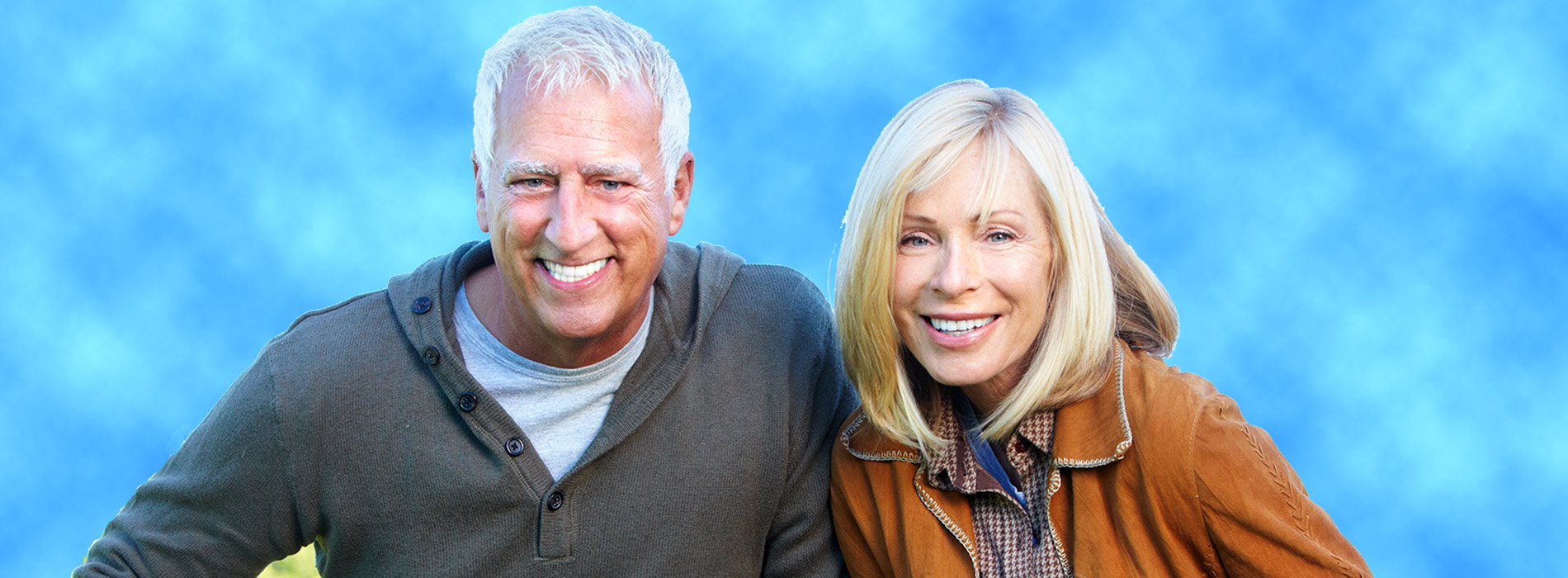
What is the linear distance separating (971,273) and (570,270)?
78 centimetres

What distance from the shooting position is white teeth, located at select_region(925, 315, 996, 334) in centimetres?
231

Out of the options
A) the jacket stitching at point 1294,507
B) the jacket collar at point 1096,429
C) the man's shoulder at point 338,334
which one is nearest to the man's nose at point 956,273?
the jacket collar at point 1096,429

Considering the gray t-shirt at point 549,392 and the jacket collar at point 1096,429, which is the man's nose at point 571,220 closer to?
the gray t-shirt at point 549,392

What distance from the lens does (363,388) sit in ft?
8.43

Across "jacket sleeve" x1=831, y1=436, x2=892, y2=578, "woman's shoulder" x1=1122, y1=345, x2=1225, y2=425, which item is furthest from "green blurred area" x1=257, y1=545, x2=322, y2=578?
"woman's shoulder" x1=1122, y1=345, x2=1225, y2=425

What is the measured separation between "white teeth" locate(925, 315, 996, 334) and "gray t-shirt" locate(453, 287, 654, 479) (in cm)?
72

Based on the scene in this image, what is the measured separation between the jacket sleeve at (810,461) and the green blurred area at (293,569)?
1.36m

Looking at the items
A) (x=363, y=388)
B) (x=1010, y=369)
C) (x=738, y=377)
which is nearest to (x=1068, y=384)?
(x=1010, y=369)

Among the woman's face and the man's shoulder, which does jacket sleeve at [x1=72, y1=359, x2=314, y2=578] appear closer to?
the man's shoulder

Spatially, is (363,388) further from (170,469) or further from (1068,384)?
(1068,384)

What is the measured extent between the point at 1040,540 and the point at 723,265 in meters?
0.96

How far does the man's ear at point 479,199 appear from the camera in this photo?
8.25 feet

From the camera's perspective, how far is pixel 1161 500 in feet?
7.36

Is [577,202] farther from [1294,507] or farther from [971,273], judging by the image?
[1294,507]
